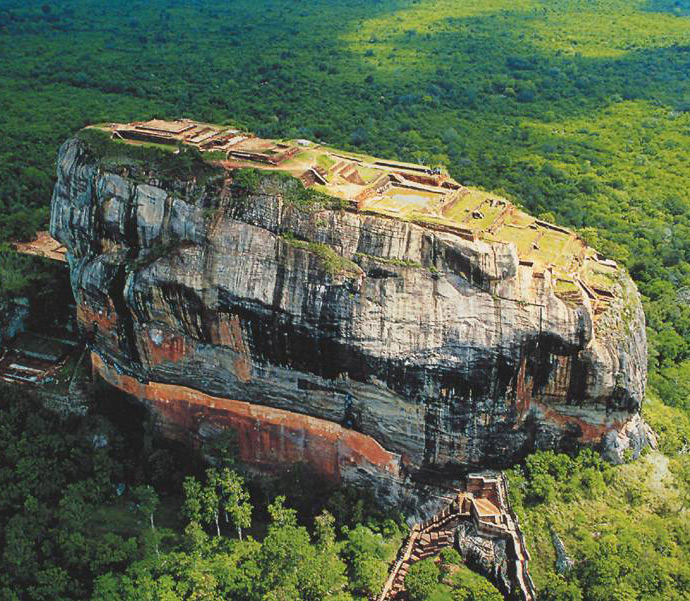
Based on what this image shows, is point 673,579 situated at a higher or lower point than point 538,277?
lower

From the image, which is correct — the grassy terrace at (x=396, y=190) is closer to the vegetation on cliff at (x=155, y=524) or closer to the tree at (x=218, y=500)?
the vegetation on cliff at (x=155, y=524)

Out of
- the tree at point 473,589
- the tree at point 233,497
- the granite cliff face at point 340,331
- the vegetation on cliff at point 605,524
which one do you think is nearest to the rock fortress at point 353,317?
the granite cliff face at point 340,331

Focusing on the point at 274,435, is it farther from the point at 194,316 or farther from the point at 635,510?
the point at 635,510

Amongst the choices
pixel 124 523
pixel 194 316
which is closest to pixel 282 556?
pixel 124 523

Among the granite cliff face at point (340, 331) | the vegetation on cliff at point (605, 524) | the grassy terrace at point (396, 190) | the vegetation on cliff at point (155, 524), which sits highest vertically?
the grassy terrace at point (396, 190)

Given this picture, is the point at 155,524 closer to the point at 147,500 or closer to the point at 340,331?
the point at 147,500

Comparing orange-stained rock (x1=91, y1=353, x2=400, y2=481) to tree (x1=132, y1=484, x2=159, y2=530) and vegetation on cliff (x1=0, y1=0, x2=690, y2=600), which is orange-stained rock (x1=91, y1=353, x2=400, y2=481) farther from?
tree (x1=132, y1=484, x2=159, y2=530)

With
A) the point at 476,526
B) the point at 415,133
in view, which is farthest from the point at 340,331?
the point at 415,133
